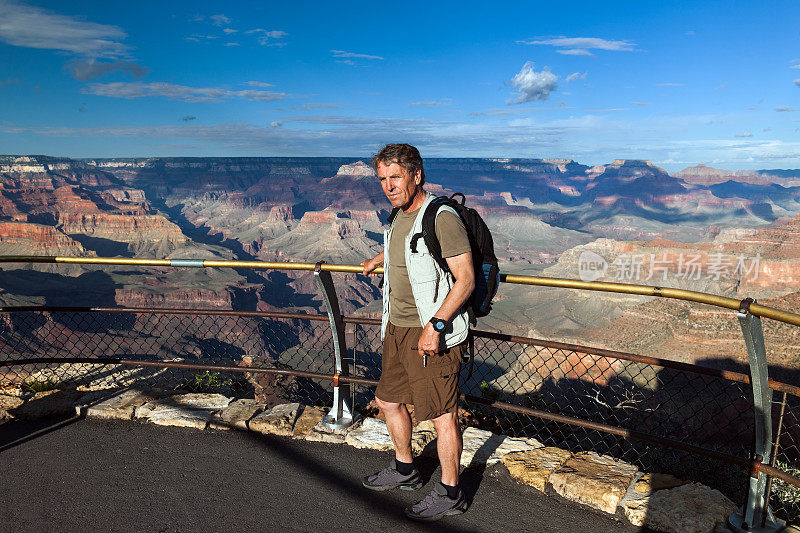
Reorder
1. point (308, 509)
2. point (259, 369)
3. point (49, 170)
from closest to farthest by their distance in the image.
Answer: point (308, 509) → point (259, 369) → point (49, 170)

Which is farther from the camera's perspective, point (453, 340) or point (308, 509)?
point (308, 509)

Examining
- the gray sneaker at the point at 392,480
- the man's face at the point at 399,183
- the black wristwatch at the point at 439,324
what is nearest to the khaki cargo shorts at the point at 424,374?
the black wristwatch at the point at 439,324

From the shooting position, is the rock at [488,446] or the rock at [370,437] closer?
the rock at [488,446]

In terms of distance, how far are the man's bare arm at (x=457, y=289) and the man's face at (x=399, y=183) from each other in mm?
410

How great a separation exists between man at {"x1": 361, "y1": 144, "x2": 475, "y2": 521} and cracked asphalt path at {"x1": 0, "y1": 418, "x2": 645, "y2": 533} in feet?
1.07

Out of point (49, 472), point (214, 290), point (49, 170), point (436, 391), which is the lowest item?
point (214, 290)

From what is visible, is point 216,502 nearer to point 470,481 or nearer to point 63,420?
point 470,481

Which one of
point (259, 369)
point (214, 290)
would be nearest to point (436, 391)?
point (259, 369)

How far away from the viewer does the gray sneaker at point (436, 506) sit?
2814mm

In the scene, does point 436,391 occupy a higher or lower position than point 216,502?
higher

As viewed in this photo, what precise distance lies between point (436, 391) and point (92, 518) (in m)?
2.04

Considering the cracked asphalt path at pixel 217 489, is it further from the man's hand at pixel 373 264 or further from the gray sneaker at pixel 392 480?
the man's hand at pixel 373 264

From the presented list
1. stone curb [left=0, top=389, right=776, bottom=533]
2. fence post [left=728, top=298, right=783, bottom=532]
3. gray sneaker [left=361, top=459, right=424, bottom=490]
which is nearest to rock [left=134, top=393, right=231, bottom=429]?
stone curb [left=0, top=389, right=776, bottom=533]

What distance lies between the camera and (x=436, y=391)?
273 centimetres
